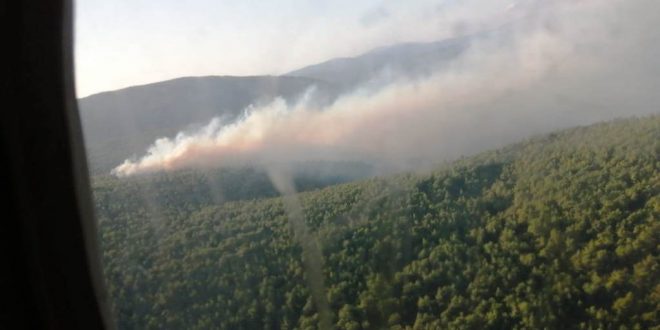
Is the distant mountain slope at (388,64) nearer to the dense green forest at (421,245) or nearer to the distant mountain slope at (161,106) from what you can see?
the distant mountain slope at (161,106)

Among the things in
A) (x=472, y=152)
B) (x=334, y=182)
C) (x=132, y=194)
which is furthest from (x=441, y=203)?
(x=132, y=194)

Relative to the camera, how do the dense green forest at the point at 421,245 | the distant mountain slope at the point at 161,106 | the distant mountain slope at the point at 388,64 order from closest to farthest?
the dense green forest at the point at 421,245 → the distant mountain slope at the point at 388,64 → the distant mountain slope at the point at 161,106

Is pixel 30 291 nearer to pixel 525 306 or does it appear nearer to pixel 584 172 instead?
pixel 525 306

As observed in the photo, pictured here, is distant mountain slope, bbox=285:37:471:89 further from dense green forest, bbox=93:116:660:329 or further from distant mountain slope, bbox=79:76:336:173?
dense green forest, bbox=93:116:660:329

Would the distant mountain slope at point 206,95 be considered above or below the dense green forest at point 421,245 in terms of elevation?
above

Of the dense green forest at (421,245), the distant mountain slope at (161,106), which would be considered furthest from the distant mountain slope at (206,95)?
the dense green forest at (421,245)

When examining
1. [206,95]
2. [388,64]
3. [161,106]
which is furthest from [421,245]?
[161,106]

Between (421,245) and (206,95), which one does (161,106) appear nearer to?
(206,95)
